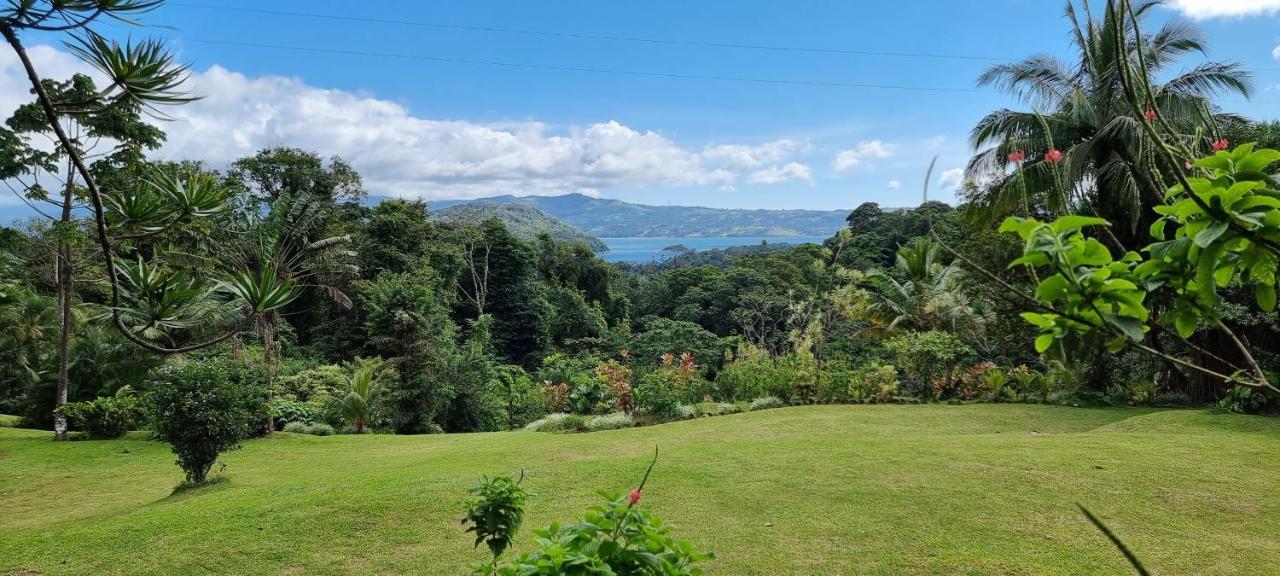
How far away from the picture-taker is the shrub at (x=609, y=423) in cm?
1051

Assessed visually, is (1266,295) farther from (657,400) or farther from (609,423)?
(657,400)

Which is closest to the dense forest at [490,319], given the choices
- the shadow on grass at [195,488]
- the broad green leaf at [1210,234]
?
the broad green leaf at [1210,234]

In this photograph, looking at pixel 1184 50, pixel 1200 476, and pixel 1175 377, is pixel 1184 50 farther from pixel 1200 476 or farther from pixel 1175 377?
pixel 1200 476

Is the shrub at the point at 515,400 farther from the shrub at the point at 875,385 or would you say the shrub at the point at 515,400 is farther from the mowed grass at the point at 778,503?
the mowed grass at the point at 778,503

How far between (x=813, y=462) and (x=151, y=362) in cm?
1535

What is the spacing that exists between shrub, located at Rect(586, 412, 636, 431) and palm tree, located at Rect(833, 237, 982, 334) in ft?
25.7

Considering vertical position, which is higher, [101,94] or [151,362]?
[101,94]

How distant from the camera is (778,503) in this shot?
5445 mm

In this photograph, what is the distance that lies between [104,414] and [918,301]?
16.6m

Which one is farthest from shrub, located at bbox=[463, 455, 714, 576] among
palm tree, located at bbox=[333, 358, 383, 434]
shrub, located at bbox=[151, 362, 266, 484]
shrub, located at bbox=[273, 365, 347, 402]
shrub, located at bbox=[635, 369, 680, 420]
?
shrub, located at bbox=[273, 365, 347, 402]

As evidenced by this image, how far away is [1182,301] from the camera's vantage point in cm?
119

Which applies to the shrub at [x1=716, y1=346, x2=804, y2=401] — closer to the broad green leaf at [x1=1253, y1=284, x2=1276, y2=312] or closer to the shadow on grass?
the shadow on grass

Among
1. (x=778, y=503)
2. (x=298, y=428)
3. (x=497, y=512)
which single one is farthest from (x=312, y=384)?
(x=497, y=512)

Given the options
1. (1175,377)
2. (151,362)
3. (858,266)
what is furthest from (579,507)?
(858,266)
